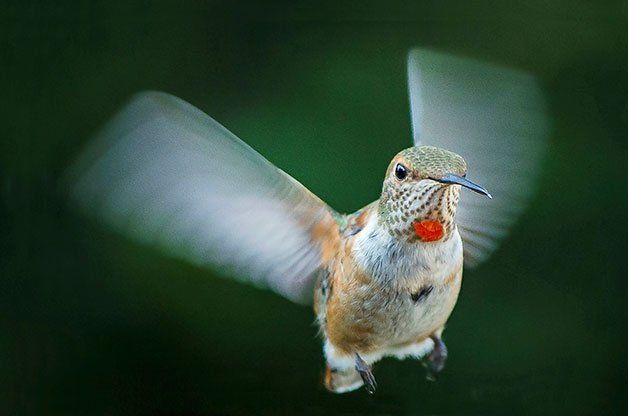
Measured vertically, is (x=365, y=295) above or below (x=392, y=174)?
below

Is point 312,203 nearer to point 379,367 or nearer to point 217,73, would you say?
point 379,367

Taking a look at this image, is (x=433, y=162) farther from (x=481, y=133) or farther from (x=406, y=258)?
(x=481, y=133)

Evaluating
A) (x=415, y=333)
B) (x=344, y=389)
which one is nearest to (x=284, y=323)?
(x=344, y=389)

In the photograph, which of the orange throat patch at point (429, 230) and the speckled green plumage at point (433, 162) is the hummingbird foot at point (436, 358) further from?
the speckled green plumage at point (433, 162)

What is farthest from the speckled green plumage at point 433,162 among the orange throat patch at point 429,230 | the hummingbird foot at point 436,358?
the hummingbird foot at point 436,358

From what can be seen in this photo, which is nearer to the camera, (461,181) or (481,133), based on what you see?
(461,181)

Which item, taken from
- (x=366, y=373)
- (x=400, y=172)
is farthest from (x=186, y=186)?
(x=366, y=373)
